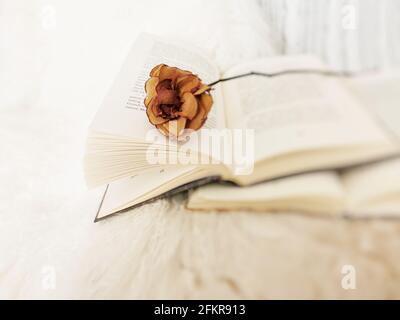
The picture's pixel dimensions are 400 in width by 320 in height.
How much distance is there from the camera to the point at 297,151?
36 centimetres

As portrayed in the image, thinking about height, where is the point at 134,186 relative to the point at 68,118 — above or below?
below

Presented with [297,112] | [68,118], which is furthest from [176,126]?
[68,118]

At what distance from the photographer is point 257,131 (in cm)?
41

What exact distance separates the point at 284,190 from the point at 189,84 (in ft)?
0.52

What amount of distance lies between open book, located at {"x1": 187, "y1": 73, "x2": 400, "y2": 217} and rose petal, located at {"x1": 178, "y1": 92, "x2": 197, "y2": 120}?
0.08m

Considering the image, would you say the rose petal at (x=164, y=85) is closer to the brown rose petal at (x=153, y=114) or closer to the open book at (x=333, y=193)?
the brown rose petal at (x=153, y=114)

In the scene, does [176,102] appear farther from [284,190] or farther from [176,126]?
[284,190]

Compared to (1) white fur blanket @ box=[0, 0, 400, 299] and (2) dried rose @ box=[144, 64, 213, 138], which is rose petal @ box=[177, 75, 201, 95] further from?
(1) white fur blanket @ box=[0, 0, 400, 299]

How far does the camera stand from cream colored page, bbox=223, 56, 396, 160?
36cm

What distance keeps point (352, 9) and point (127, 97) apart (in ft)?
1.04

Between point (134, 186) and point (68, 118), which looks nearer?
point (134, 186)

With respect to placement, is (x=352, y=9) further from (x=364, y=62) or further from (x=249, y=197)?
(x=249, y=197)
